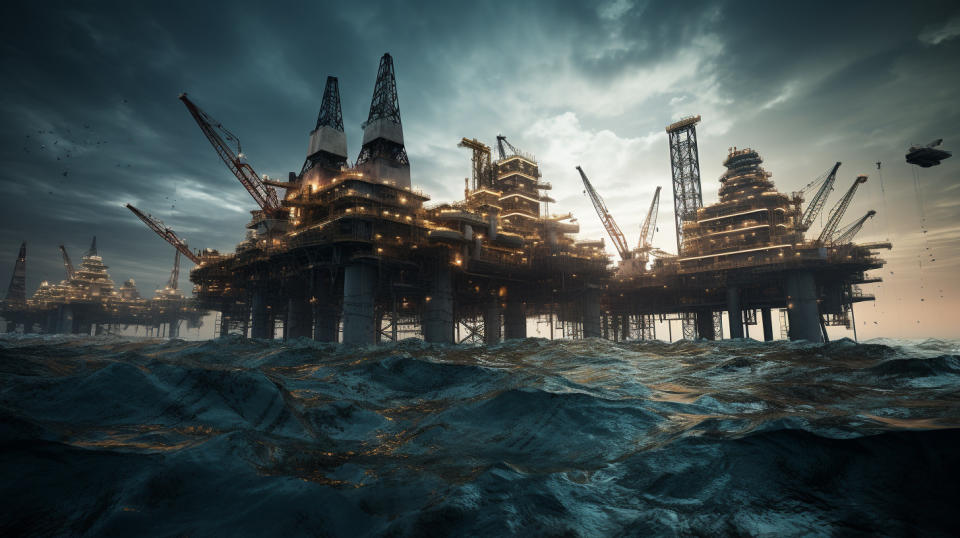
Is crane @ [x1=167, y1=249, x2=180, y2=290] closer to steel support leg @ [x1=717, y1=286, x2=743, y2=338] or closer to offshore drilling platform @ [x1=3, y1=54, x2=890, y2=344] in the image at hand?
offshore drilling platform @ [x1=3, y1=54, x2=890, y2=344]

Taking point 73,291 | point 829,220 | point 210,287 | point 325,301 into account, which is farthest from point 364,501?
point 73,291

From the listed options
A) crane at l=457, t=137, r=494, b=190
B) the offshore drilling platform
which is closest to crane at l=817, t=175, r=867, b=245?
the offshore drilling platform

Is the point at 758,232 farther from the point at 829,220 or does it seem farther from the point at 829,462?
the point at 829,462

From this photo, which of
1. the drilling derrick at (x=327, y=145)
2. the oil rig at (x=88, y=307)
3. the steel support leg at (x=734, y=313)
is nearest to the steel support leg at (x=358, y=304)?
the drilling derrick at (x=327, y=145)

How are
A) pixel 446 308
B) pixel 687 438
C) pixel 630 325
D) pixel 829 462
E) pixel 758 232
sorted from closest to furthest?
1. pixel 829 462
2. pixel 687 438
3. pixel 446 308
4. pixel 758 232
5. pixel 630 325

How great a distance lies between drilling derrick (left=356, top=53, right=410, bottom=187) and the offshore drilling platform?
0.21 m

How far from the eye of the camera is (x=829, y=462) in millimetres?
4957

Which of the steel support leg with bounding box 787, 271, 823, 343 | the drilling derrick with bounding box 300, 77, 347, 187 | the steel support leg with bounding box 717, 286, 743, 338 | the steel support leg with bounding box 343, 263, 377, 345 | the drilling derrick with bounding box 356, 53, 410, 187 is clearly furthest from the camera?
the steel support leg with bounding box 717, 286, 743, 338

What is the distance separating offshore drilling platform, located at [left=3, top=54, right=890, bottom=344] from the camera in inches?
2028

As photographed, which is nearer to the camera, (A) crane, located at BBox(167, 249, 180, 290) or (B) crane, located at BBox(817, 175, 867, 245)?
(B) crane, located at BBox(817, 175, 867, 245)

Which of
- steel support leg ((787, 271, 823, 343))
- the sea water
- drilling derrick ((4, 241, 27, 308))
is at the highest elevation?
drilling derrick ((4, 241, 27, 308))

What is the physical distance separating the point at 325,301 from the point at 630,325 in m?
82.8

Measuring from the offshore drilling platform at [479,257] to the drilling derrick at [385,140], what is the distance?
0.70 ft

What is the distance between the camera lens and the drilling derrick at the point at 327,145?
2579 inches
